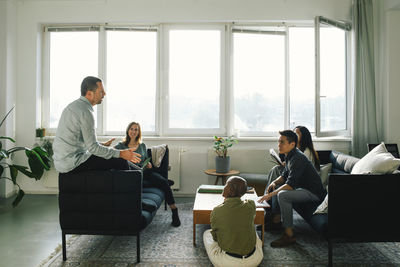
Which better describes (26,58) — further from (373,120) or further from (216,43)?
(373,120)

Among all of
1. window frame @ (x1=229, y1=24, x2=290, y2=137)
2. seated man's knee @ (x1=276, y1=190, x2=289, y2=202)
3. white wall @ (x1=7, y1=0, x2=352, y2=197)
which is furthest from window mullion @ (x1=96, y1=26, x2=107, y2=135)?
seated man's knee @ (x1=276, y1=190, x2=289, y2=202)

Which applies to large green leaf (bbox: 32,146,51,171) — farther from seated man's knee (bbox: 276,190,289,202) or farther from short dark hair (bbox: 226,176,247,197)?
seated man's knee (bbox: 276,190,289,202)

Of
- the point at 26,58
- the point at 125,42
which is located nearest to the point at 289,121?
the point at 125,42

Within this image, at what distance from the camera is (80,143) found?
250cm

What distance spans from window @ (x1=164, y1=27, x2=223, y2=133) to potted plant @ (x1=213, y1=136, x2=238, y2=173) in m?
0.54

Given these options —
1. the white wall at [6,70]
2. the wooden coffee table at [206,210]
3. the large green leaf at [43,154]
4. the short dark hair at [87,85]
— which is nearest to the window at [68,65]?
the white wall at [6,70]

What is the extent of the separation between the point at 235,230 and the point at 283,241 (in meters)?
0.83

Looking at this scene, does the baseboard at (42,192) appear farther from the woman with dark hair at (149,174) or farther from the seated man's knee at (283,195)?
the seated man's knee at (283,195)

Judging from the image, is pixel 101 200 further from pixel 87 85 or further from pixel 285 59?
pixel 285 59

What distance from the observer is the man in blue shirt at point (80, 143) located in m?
2.42

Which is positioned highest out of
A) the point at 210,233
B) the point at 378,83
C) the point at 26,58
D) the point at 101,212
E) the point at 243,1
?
the point at 243,1

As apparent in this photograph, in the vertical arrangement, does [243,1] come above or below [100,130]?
above

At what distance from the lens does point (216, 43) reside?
15.9ft

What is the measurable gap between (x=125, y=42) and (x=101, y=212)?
3.12m
